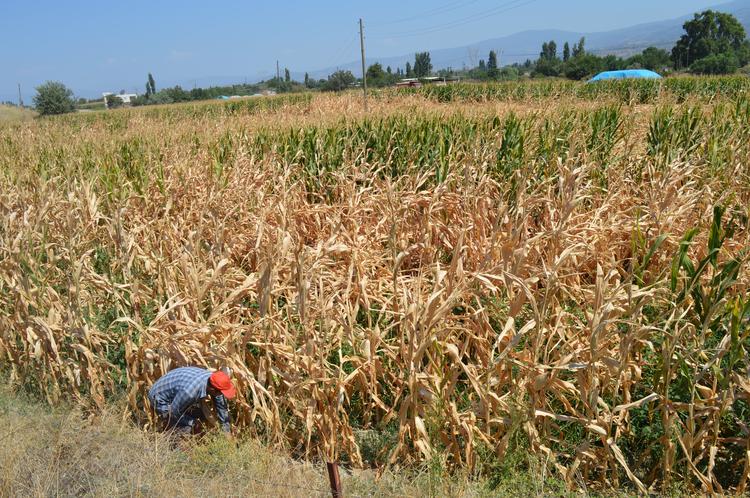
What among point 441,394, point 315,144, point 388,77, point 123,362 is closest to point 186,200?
point 315,144

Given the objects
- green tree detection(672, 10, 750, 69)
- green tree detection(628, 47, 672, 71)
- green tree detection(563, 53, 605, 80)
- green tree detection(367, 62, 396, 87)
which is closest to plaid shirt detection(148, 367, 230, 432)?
green tree detection(563, 53, 605, 80)

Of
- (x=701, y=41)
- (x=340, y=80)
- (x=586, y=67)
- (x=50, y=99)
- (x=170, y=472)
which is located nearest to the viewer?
(x=170, y=472)

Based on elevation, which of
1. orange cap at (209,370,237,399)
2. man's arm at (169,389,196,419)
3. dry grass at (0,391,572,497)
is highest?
orange cap at (209,370,237,399)

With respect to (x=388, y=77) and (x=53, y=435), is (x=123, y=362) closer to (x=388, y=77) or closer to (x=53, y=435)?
(x=53, y=435)

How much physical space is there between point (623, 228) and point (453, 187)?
2116 millimetres

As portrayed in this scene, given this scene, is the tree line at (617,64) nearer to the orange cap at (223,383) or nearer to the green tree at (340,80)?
the green tree at (340,80)

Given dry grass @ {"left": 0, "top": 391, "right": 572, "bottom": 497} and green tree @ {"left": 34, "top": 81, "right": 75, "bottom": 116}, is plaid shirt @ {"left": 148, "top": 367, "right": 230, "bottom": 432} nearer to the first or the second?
dry grass @ {"left": 0, "top": 391, "right": 572, "bottom": 497}

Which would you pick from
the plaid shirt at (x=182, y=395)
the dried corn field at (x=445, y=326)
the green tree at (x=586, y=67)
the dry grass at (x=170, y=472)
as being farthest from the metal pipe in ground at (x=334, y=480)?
the green tree at (x=586, y=67)

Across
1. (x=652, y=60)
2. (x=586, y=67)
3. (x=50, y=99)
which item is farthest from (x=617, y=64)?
(x=50, y=99)

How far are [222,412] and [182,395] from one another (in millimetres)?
293

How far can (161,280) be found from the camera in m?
4.50

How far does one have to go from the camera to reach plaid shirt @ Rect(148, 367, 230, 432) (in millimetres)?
3324

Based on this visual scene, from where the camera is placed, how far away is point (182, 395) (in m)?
3.32

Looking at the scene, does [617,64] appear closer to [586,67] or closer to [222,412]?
[586,67]
